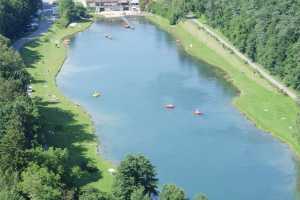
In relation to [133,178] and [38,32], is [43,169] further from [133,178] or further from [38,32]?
[38,32]

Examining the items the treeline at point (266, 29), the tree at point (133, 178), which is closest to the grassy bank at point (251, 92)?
the treeline at point (266, 29)

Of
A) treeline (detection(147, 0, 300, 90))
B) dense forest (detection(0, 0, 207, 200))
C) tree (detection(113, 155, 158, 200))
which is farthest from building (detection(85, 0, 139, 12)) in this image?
tree (detection(113, 155, 158, 200))

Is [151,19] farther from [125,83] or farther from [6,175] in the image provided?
[6,175]

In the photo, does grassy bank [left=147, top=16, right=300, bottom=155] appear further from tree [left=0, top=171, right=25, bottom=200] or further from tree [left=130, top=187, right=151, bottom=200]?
tree [left=0, top=171, right=25, bottom=200]

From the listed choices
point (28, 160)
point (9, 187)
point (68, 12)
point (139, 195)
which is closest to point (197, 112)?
point (28, 160)

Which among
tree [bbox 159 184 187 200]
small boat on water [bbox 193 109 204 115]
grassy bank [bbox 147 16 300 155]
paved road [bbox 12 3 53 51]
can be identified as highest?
tree [bbox 159 184 187 200]

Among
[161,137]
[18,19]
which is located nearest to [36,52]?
[18,19]
